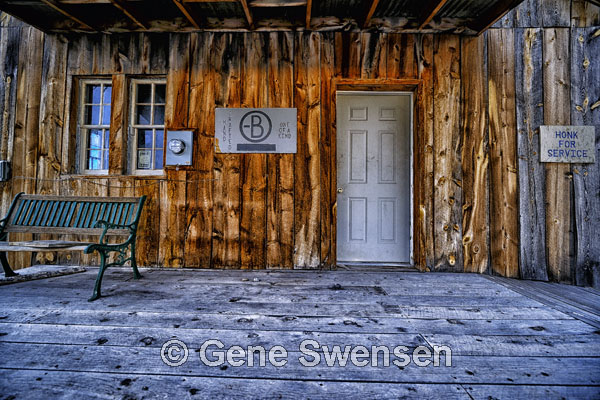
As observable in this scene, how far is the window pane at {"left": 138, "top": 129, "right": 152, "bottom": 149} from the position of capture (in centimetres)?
392

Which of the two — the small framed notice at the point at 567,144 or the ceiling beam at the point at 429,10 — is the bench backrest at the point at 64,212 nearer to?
the ceiling beam at the point at 429,10

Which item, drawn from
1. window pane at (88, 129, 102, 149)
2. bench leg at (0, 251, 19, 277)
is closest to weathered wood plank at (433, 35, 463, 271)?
window pane at (88, 129, 102, 149)

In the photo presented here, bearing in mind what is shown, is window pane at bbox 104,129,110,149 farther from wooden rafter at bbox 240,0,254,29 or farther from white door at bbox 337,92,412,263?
white door at bbox 337,92,412,263

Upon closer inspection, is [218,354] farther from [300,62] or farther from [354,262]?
[300,62]

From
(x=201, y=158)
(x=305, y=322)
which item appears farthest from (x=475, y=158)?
(x=201, y=158)

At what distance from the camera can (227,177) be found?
3.75 metres

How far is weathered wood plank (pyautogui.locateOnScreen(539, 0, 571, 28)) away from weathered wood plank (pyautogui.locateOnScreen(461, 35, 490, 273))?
0.86 m

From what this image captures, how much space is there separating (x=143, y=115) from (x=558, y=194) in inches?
221

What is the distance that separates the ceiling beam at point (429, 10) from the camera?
3.10m

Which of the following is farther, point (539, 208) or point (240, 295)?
point (539, 208)

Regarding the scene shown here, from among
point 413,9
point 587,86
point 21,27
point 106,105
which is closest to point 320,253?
point 413,9

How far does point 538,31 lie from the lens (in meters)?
3.70

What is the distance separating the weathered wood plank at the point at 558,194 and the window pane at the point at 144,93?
17.4 feet

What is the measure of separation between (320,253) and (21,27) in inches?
204
